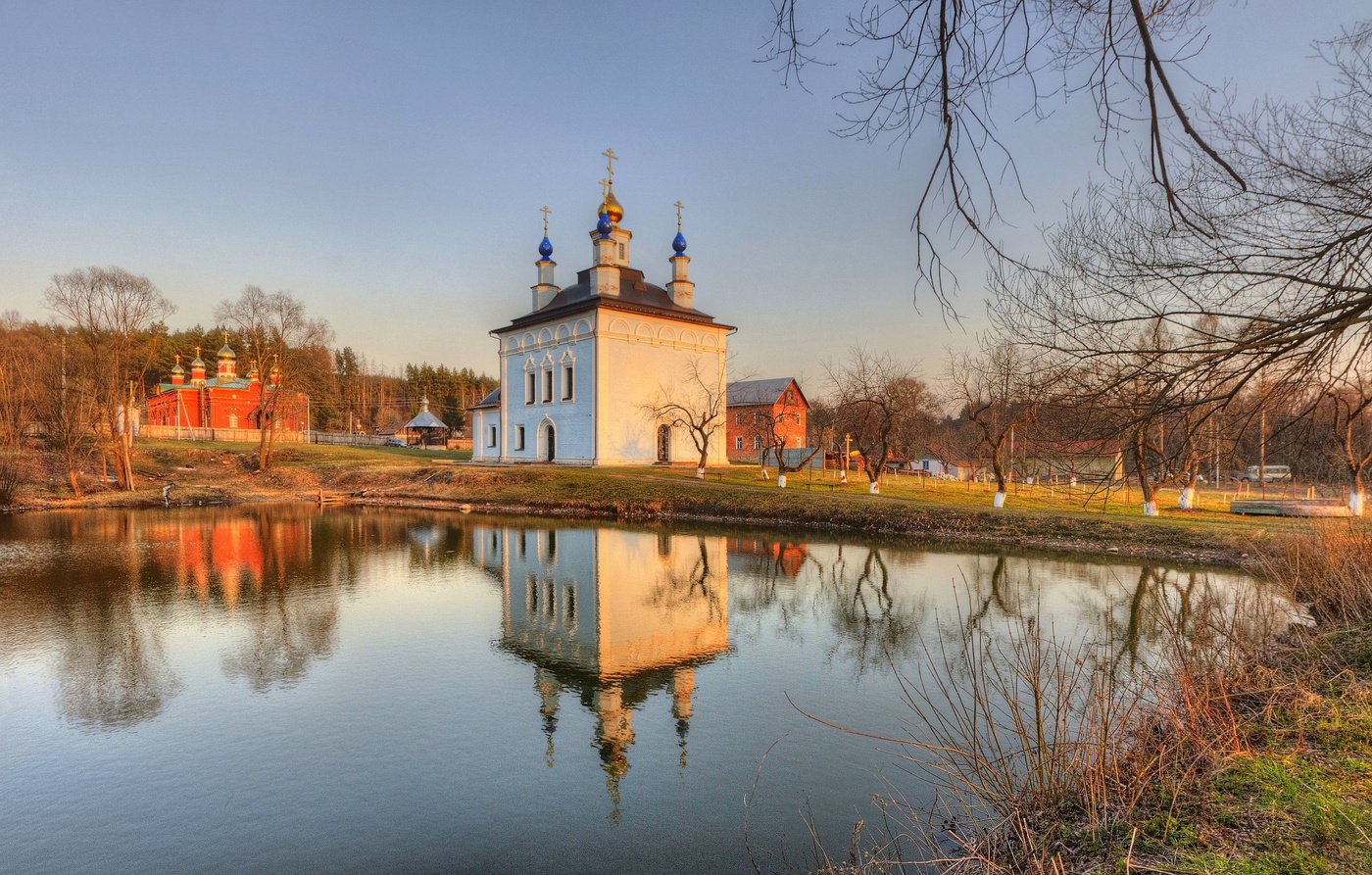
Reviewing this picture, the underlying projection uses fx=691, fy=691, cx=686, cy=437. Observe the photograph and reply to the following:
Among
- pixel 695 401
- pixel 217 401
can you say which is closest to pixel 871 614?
pixel 695 401

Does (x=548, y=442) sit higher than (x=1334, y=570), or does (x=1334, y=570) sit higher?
(x=548, y=442)

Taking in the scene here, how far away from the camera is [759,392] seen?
170ft

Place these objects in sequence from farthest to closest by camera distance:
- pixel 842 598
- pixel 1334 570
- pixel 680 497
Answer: pixel 680 497 → pixel 842 598 → pixel 1334 570

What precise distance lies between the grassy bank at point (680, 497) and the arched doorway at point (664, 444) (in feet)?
7.08

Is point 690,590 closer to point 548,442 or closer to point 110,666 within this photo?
point 110,666

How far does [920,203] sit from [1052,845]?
3.09 meters

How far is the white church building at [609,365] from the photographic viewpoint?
31.9 meters

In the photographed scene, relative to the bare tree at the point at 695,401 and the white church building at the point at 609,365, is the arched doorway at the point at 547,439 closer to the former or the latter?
the white church building at the point at 609,365

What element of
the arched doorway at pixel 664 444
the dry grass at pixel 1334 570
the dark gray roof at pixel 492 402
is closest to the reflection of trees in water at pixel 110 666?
the dry grass at pixel 1334 570

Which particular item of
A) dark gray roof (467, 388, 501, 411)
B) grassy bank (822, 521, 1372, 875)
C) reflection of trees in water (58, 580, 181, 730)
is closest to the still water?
reflection of trees in water (58, 580, 181, 730)

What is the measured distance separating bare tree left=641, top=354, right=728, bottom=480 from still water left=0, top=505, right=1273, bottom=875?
18.7m

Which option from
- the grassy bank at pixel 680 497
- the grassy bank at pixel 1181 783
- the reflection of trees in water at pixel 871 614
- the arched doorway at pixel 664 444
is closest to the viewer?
the grassy bank at pixel 1181 783

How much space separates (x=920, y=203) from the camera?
2602mm

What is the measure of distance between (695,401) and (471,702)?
92.3ft
